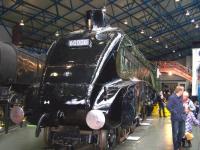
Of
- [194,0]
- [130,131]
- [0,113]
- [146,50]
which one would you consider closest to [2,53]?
[0,113]

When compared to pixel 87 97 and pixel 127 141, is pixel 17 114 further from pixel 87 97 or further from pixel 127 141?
pixel 127 141

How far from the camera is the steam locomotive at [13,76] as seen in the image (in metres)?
9.38

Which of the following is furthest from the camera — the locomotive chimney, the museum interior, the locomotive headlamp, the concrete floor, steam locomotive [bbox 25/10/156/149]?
the locomotive chimney

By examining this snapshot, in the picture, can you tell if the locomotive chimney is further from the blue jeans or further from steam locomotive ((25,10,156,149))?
the blue jeans

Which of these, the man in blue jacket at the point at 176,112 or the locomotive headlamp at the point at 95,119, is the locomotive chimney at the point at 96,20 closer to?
the man in blue jacket at the point at 176,112

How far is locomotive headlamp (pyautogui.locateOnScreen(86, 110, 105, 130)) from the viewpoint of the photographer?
19.7ft

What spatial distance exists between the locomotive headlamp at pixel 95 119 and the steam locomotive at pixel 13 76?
123 inches

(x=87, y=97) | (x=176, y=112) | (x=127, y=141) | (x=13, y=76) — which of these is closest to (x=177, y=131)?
(x=176, y=112)

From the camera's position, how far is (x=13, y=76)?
9961 mm

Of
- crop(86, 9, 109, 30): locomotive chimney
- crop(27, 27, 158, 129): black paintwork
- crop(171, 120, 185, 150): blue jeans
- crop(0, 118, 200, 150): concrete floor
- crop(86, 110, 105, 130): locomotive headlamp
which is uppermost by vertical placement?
crop(86, 9, 109, 30): locomotive chimney

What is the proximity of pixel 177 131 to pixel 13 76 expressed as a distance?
5.10 m

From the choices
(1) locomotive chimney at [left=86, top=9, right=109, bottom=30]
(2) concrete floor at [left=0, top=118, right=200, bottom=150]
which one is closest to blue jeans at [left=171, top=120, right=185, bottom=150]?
(2) concrete floor at [left=0, top=118, right=200, bottom=150]

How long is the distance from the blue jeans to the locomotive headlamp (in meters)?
2.46

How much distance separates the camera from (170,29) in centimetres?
2900
